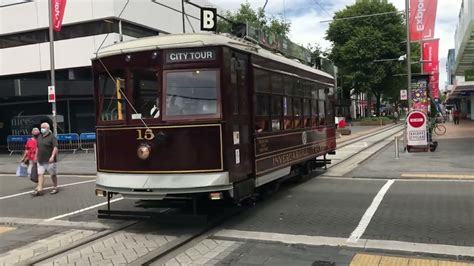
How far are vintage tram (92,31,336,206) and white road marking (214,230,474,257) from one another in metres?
0.67

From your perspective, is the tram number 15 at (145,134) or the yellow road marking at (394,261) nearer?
the yellow road marking at (394,261)

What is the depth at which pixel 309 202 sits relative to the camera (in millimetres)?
10250

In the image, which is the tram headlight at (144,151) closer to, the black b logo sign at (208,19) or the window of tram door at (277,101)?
the window of tram door at (277,101)

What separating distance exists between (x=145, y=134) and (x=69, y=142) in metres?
21.8

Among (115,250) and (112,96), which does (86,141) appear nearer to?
(112,96)

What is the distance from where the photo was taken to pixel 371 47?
54375 mm

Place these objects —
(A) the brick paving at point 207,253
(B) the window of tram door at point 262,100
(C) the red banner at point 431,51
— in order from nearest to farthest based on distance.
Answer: (A) the brick paving at point 207,253 → (B) the window of tram door at point 262,100 → (C) the red banner at point 431,51

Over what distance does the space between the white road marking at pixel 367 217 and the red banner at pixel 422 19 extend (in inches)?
570

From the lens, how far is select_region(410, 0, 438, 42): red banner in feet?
77.7

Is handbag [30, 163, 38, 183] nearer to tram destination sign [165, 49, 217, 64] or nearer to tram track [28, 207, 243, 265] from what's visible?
tram track [28, 207, 243, 265]

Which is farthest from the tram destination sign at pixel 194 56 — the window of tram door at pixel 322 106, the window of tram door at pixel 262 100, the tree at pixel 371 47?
the tree at pixel 371 47

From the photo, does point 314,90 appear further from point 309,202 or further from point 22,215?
point 22,215

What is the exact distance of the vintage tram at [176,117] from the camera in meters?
7.69

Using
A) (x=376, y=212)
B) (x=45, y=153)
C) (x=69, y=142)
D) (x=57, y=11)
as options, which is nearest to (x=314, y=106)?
(x=376, y=212)
